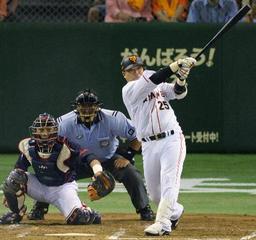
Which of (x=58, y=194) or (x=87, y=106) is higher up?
(x=87, y=106)

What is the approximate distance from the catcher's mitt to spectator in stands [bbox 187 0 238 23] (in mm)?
7315

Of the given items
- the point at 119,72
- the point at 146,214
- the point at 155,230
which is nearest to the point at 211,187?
the point at 146,214

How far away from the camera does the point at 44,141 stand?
431 inches

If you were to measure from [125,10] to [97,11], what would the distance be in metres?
0.47

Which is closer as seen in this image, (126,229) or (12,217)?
(126,229)

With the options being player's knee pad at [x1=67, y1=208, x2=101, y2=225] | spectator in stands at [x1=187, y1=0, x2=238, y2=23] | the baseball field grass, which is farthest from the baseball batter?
spectator in stands at [x1=187, y1=0, x2=238, y2=23]

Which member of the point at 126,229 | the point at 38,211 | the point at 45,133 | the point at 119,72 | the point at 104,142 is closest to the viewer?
the point at 126,229

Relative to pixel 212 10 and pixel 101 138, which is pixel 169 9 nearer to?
pixel 212 10

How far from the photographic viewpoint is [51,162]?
1098 centimetres

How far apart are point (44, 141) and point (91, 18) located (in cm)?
739

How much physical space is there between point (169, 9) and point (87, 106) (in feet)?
21.9

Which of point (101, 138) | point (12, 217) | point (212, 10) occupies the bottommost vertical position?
point (12, 217)

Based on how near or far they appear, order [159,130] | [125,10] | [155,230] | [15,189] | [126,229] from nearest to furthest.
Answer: [155,230]
[159,130]
[126,229]
[15,189]
[125,10]

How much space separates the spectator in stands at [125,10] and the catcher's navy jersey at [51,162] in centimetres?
709
